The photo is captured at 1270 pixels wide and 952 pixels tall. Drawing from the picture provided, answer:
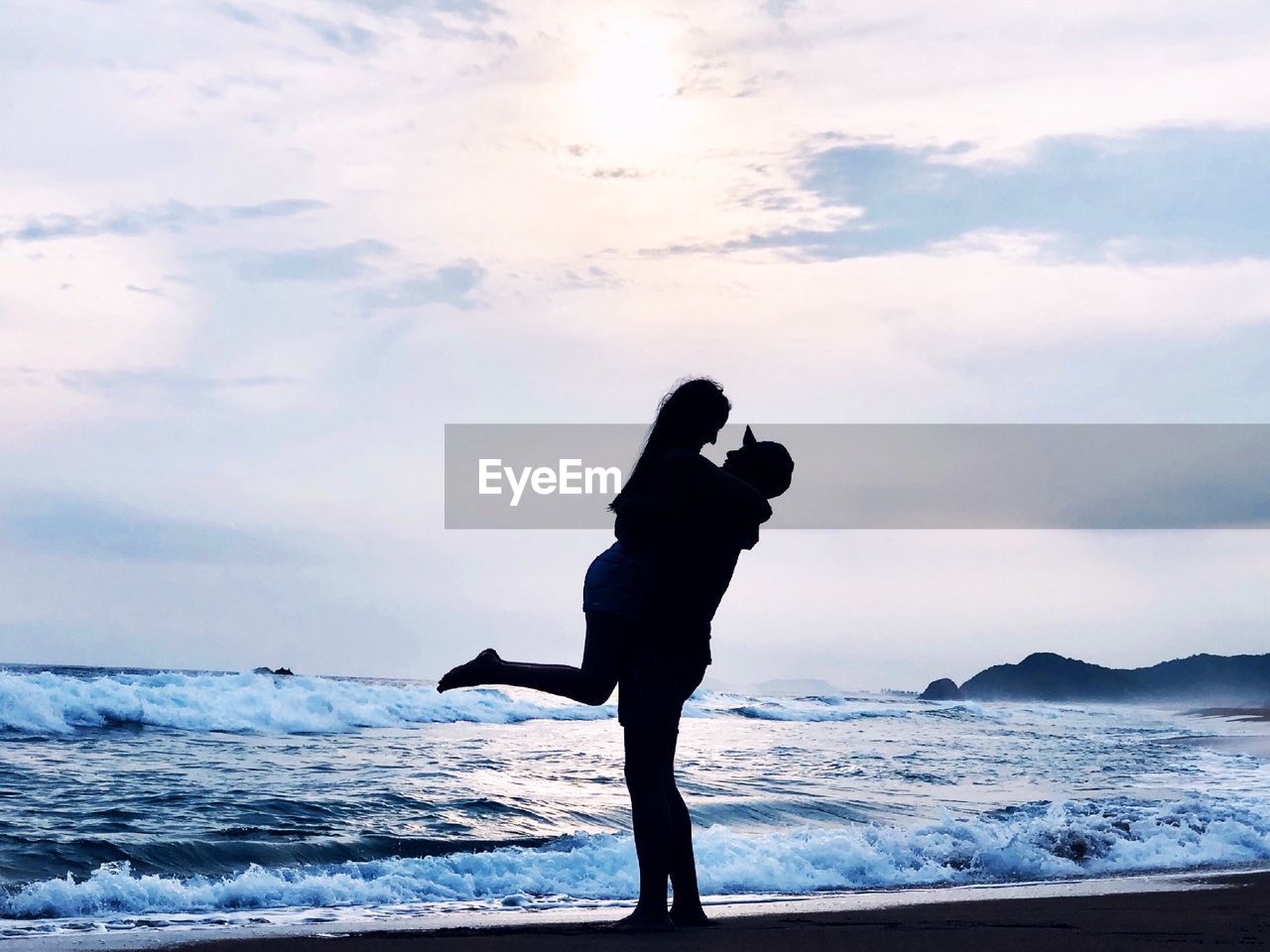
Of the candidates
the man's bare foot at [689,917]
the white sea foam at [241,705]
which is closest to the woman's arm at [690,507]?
the man's bare foot at [689,917]

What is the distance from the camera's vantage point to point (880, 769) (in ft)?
49.0

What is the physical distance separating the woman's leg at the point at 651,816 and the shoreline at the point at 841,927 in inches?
4.2

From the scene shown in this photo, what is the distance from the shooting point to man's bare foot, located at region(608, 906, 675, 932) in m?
4.32

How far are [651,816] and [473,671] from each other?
2.62ft

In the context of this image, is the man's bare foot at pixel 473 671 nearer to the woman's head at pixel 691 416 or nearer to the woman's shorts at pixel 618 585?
the woman's shorts at pixel 618 585

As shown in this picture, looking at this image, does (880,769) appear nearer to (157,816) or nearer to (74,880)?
(157,816)

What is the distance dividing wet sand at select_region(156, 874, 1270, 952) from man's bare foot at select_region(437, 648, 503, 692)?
0.89 metres

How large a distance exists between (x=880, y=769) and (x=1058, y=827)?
584 cm

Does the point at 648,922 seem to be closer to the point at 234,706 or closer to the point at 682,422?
the point at 682,422

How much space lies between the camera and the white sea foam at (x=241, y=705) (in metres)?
16.9

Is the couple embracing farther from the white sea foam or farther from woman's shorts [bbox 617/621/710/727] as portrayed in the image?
the white sea foam

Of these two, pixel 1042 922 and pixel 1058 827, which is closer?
pixel 1042 922

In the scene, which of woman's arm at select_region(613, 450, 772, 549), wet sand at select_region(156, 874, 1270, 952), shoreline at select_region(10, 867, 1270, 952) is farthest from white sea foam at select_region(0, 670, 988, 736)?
woman's arm at select_region(613, 450, 772, 549)

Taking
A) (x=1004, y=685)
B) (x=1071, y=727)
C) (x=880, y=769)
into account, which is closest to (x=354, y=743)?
(x=880, y=769)
